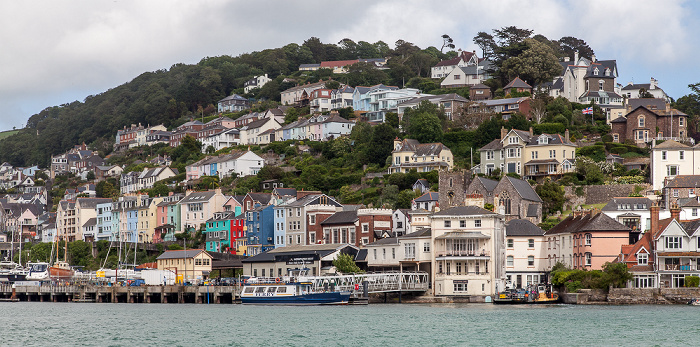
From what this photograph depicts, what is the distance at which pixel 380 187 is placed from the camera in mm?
110688

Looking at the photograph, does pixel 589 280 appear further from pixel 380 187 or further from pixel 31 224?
pixel 31 224

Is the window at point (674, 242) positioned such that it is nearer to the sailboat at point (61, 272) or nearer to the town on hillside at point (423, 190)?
the town on hillside at point (423, 190)

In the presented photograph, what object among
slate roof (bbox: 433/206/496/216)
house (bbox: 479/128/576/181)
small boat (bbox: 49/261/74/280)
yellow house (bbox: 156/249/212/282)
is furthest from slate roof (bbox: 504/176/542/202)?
small boat (bbox: 49/261/74/280)

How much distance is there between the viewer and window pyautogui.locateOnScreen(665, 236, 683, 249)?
243ft

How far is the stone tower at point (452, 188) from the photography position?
321 ft

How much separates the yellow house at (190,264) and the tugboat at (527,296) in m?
32.2

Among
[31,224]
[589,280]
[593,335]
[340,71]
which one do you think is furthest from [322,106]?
[593,335]

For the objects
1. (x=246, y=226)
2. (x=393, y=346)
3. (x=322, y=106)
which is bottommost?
(x=393, y=346)

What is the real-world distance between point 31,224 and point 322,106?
46.7 m

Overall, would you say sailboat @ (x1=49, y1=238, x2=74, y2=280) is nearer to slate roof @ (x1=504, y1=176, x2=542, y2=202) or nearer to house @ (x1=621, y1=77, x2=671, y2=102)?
slate roof @ (x1=504, y1=176, x2=542, y2=202)

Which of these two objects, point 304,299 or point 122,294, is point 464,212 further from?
point 122,294

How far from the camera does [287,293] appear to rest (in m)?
81.1

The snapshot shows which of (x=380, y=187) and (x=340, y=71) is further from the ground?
(x=340, y=71)

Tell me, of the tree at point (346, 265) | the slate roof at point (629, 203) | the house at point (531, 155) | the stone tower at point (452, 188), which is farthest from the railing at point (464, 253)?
the house at point (531, 155)
